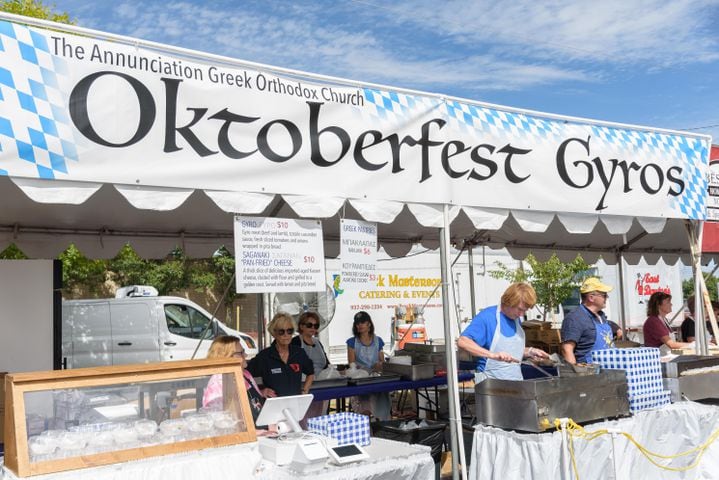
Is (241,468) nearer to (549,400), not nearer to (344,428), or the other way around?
(344,428)

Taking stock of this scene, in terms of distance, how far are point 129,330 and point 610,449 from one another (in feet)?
29.0

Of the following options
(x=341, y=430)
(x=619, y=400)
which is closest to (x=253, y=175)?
(x=341, y=430)

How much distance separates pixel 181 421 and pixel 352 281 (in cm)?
135

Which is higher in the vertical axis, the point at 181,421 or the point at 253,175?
the point at 253,175

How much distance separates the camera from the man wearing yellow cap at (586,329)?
481cm

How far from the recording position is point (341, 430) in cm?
361

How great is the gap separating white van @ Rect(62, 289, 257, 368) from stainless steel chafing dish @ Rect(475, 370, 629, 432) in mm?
7311

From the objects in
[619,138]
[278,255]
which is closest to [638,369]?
[619,138]

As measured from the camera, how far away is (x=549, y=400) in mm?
3904

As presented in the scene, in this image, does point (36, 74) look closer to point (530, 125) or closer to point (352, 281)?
point (352, 281)

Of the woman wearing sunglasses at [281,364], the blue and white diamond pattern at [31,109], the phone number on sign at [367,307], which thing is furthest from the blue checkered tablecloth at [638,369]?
the phone number on sign at [367,307]

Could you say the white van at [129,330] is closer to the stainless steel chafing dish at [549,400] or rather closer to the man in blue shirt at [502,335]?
the man in blue shirt at [502,335]

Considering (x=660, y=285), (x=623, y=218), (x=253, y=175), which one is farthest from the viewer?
(x=660, y=285)

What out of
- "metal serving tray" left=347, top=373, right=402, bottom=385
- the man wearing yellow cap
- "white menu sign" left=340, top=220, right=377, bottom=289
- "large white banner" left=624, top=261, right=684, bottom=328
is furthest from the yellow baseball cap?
"large white banner" left=624, top=261, right=684, bottom=328
